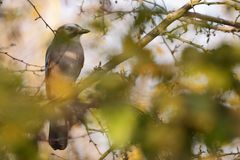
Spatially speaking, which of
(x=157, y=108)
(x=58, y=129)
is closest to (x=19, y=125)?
(x=157, y=108)

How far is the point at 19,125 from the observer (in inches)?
→ 25.6

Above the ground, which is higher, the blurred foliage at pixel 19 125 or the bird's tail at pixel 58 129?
the bird's tail at pixel 58 129

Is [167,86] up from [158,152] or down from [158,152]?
up

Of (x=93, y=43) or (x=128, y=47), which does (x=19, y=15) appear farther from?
(x=128, y=47)

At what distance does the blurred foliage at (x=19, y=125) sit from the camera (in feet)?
2.12

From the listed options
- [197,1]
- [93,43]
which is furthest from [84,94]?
[197,1]

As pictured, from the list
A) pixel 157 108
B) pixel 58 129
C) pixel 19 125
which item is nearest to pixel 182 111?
pixel 157 108

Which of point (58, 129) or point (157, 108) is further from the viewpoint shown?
point (58, 129)

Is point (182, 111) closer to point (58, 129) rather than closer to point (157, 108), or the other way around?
point (157, 108)

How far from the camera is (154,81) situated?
0.73 metres

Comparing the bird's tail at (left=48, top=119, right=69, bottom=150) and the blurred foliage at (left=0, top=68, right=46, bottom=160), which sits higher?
the bird's tail at (left=48, top=119, right=69, bottom=150)

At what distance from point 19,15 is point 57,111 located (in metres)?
2.37

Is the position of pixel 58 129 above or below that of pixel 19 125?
above

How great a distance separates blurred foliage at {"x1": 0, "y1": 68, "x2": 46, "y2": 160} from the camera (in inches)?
25.5
